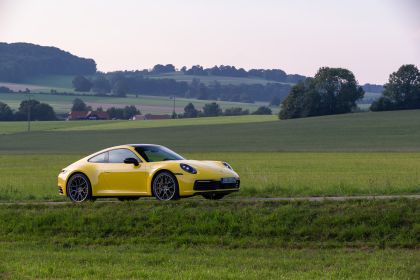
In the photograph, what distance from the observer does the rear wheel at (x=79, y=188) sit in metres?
20.5

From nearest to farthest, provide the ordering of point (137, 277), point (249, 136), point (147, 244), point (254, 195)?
point (137, 277), point (147, 244), point (254, 195), point (249, 136)

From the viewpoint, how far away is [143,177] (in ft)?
65.2

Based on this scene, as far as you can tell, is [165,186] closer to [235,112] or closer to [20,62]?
[235,112]

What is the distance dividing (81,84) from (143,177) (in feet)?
541

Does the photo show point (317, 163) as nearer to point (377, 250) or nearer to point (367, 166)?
point (367, 166)

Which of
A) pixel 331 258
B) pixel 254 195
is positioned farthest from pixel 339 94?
pixel 331 258

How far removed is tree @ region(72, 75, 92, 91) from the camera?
180875 millimetres

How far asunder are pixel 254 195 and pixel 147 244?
558 centimetres

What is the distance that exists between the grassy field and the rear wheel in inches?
54.2

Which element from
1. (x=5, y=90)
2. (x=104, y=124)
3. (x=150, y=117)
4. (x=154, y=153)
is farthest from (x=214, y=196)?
(x=5, y=90)

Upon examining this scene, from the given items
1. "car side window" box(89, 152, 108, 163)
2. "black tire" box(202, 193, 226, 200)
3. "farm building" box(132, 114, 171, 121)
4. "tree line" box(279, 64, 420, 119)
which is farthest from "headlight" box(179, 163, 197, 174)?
"farm building" box(132, 114, 171, 121)

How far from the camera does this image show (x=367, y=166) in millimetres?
44250

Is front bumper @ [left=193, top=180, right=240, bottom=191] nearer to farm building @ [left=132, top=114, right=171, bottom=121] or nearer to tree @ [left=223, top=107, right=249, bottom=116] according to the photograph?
farm building @ [left=132, top=114, right=171, bottom=121]

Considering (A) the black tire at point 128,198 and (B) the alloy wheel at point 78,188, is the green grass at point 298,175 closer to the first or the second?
(B) the alloy wheel at point 78,188
